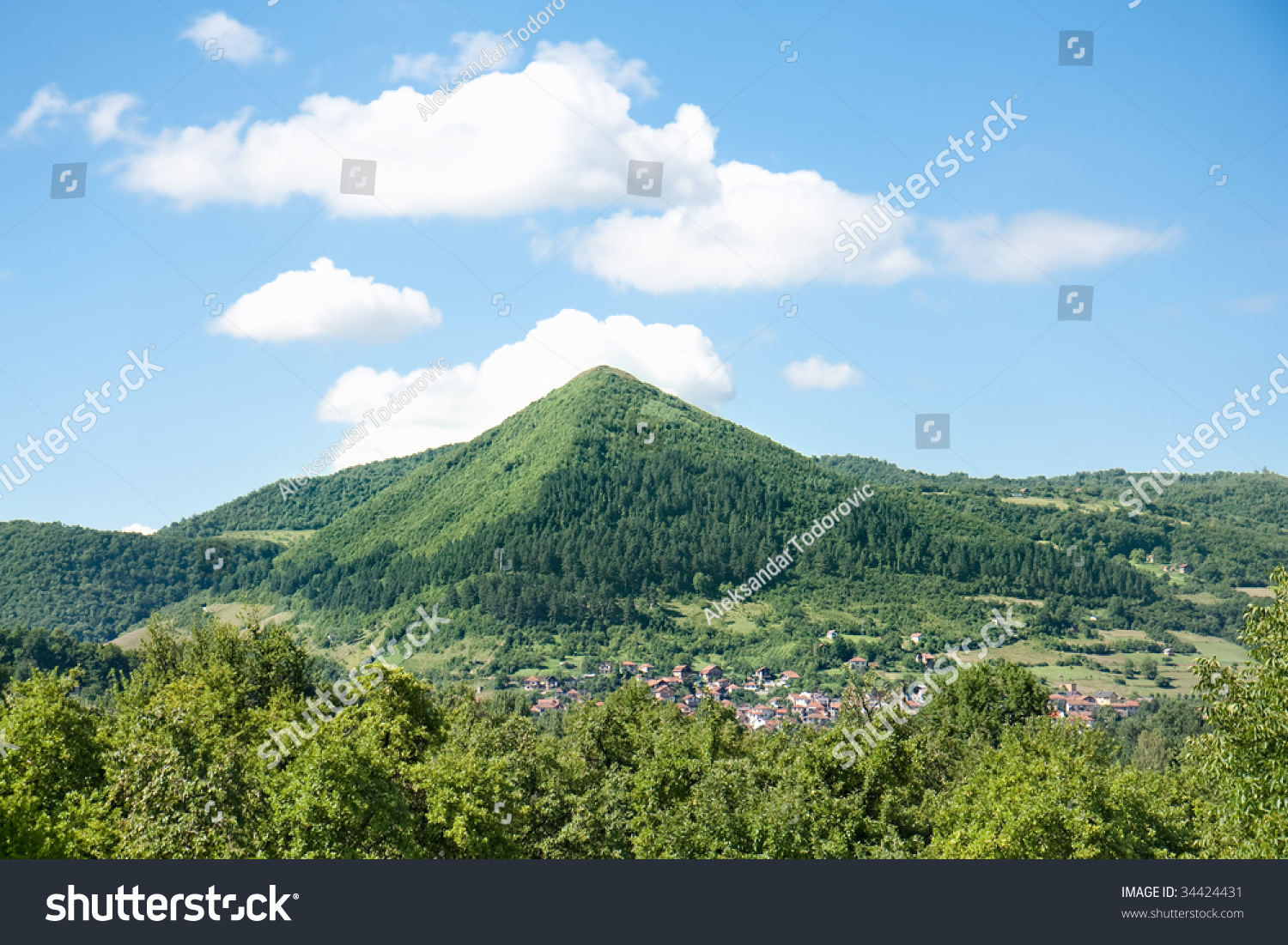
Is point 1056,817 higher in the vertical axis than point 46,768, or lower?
lower

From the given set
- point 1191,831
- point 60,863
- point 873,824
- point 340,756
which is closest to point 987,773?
point 1191,831

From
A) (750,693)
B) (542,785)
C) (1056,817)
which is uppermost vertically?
(1056,817)

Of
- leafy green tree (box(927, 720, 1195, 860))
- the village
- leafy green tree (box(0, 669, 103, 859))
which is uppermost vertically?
leafy green tree (box(0, 669, 103, 859))

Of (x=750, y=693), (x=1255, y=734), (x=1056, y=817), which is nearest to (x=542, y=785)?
(x=1056, y=817)

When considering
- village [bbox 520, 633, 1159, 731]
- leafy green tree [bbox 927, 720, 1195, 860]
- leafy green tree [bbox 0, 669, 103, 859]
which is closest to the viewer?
leafy green tree [bbox 0, 669, 103, 859]

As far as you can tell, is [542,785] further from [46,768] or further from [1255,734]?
[1255,734]

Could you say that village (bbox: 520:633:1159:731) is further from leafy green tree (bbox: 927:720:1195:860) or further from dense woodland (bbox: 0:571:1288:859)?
dense woodland (bbox: 0:571:1288:859)

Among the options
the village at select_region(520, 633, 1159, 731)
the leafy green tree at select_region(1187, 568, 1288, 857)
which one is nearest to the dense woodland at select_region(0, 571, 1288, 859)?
the leafy green tree at select_region(1187, 568, 1288, 857)

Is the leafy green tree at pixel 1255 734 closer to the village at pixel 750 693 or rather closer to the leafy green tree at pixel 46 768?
the leafy green tree at pixel 46 768

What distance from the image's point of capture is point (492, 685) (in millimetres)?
172875

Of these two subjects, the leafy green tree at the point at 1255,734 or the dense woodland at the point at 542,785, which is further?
the dense woodland at the point at 542,785

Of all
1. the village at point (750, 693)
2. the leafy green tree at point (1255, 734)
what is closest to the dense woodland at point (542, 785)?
the leafy green tree at point (1255, 734)

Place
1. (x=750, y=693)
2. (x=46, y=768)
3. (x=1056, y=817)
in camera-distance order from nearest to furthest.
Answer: (x=1056, y=817) < (x=46, y=768) < (x=750, y=693)

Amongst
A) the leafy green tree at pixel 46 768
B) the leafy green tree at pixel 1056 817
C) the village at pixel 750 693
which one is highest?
the leafy green tree at pixel 46 768
